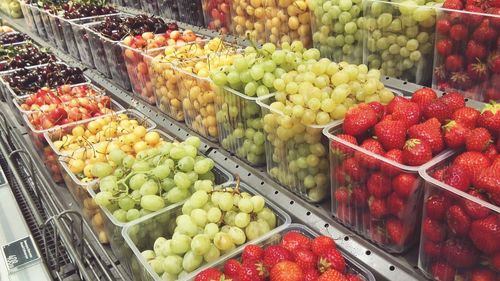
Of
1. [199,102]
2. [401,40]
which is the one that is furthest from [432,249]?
[199,102]

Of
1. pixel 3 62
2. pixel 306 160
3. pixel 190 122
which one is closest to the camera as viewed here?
pixel 306 160

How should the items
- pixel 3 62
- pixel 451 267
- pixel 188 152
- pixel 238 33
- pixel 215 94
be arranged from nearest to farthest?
1. pixel 451 267
2. pixel 188 152
3. pixel 215 94
4. pixel 238 33
5. pixel 3 62

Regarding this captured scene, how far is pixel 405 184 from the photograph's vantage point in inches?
40.9

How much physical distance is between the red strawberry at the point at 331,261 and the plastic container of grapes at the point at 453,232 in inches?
7.2

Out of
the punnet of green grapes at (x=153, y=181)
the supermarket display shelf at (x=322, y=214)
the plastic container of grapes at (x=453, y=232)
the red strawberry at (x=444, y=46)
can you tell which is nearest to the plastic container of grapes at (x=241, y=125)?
the supermarket display shelf at (x=322, y=214)

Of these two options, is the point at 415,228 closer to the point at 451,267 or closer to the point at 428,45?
the point at 451,267

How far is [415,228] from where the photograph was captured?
1121 millimetres

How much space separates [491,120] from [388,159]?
0.24 meters

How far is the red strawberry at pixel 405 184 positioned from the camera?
1035 mm

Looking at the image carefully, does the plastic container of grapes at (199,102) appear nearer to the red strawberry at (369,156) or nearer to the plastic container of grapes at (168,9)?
the red strawberry at (369,156)

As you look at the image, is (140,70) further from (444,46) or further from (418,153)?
(418,153)

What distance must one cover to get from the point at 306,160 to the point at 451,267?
499 millimetres

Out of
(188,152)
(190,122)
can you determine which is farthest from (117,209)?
(190,122)

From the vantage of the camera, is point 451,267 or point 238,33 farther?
point 238,33
